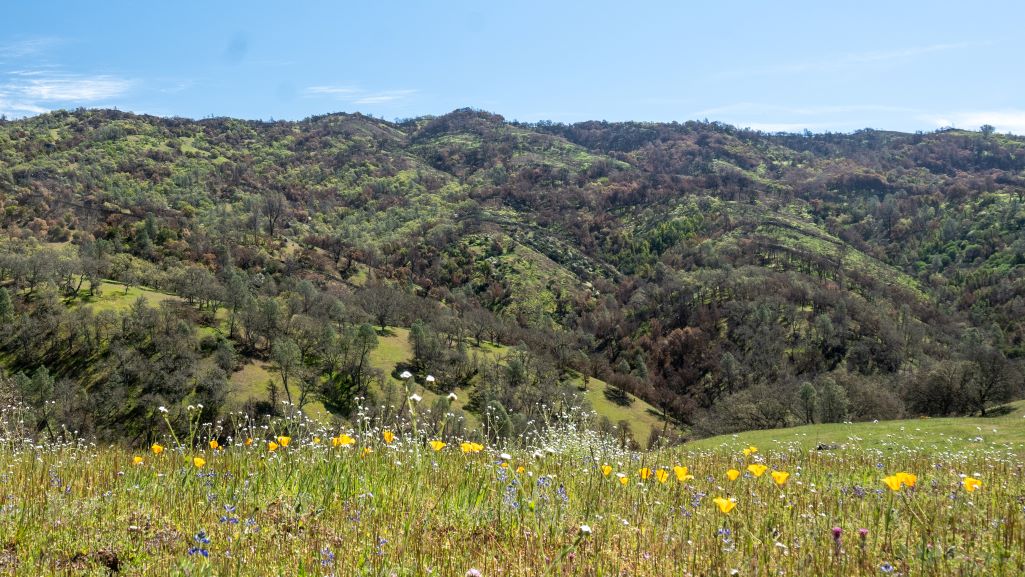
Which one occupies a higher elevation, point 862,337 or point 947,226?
point 947,226

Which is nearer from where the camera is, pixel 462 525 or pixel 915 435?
pixel 462 525

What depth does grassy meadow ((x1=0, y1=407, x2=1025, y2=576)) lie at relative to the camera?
308 cm

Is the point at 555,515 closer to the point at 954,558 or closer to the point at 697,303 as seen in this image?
the point at 954,558

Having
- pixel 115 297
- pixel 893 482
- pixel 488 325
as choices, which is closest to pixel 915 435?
pixel 893 482

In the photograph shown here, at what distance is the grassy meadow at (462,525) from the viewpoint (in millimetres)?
3080

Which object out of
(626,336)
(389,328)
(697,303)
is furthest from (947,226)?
(389,328)

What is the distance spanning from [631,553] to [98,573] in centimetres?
330

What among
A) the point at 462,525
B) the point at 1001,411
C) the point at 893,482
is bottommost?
the point at 1001,411

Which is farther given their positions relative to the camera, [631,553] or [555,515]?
[555,515]

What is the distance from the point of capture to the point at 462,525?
12.9 ft

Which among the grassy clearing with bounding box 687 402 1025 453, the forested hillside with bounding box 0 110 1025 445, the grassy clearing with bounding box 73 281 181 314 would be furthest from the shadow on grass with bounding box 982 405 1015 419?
the grassy clearing with bounding box 73 281 181 314

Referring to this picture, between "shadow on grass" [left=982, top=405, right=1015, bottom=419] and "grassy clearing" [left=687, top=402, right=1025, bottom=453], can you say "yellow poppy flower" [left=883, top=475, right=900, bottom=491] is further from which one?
"shadow on grass" [left=982, top=405, right=1015, bottom=419]

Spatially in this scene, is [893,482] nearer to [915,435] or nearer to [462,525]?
[462,525]

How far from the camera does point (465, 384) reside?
92.8 m
